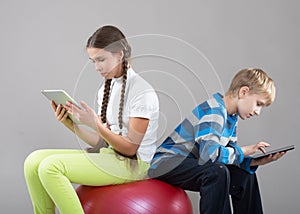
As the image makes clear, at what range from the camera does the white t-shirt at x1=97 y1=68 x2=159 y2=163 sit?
2277mm

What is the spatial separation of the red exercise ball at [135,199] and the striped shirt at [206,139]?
109 mm

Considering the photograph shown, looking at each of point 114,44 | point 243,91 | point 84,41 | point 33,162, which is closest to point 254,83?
point 243,91

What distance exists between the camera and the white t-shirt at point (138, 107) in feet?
7.47

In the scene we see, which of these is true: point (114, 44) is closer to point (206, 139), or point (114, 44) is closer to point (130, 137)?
point (130, 137)

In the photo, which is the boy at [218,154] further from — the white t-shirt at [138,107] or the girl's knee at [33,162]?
the girl's knee at [33,162]

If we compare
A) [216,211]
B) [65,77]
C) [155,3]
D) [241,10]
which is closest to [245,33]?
[241,10]

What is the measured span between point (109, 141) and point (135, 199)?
0.80 feet

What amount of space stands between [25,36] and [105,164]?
49.8 inches

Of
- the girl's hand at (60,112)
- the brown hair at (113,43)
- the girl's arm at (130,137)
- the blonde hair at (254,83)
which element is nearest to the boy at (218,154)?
the blonde hair at (254,83)

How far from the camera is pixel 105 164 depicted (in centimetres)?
229

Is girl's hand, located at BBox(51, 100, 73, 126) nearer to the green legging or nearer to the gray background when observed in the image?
the green legging

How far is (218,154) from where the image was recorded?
2281 mm

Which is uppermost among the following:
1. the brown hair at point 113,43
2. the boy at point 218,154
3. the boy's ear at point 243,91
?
the brown hair at point 113,43

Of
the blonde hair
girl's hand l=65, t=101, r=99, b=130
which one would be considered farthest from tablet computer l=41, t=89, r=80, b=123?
the blonde hair
